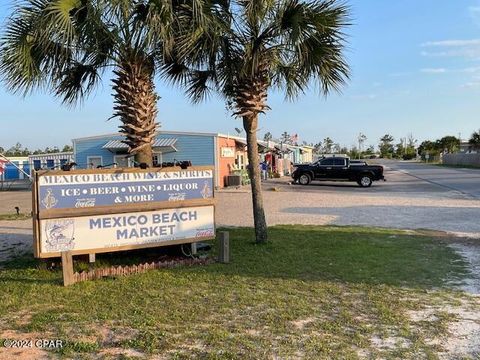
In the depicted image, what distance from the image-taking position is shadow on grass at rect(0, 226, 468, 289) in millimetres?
6266

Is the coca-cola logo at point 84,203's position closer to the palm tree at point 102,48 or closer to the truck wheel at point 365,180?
the palm tree at point 102,48

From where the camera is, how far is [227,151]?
29.3m

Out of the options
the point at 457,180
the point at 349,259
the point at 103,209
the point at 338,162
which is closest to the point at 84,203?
the point at 103,209

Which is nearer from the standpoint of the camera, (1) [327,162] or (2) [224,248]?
(2) [224,248]

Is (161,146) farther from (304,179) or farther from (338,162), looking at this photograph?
(338,162)

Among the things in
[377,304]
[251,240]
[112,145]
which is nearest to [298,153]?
[112,145]

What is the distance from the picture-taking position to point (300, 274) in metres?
6.39

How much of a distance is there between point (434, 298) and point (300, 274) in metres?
1.76

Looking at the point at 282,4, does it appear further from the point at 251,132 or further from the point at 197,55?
the point at 251,132

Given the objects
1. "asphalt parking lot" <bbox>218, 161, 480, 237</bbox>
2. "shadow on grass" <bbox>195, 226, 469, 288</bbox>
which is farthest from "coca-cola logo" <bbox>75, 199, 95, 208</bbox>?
"asphalt parking lot" <bbox>218, 161, 480, 237</bbox>

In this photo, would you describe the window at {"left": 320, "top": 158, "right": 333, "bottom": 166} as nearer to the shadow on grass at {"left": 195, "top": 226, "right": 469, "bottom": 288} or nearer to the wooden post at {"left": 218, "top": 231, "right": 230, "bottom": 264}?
the shadow on grass at {"left": 195, "top": 226, "right": 469, "bottom": 288}

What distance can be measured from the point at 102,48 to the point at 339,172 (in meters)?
22.9

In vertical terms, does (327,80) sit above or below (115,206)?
above

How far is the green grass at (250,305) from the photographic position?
3.95 meters
